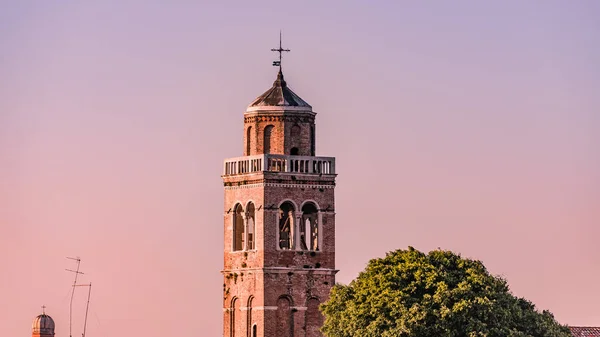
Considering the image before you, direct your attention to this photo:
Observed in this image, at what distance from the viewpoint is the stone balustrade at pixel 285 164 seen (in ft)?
397

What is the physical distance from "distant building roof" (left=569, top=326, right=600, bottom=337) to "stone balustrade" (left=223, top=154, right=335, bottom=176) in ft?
45.2

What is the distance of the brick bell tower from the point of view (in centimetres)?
12019

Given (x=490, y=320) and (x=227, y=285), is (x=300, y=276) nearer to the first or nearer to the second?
(x=227, y=285)

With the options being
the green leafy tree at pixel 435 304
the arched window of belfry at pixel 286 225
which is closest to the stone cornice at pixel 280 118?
the arched window of belfry at pixel 286 225

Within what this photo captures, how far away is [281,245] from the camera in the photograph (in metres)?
122

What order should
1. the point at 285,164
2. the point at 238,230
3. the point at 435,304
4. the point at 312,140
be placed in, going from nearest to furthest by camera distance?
the point at 435,304, the point at 285,164, the point at 312,140, the point at 238,230

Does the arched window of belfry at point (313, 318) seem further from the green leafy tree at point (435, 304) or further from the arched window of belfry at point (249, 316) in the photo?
the green leafy tree at point (435, 304)

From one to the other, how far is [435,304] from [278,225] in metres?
15.4

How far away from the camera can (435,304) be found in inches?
4220

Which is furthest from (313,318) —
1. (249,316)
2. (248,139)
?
(248,139)

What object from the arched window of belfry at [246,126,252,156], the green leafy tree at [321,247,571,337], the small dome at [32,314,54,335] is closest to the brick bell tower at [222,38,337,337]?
the arched window of belfry at [246,126,252,156]

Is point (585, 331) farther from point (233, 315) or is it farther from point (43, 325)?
point (43, 325)

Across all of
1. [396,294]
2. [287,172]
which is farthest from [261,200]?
[396,294]

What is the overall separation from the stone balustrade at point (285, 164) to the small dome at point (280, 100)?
2481mm
